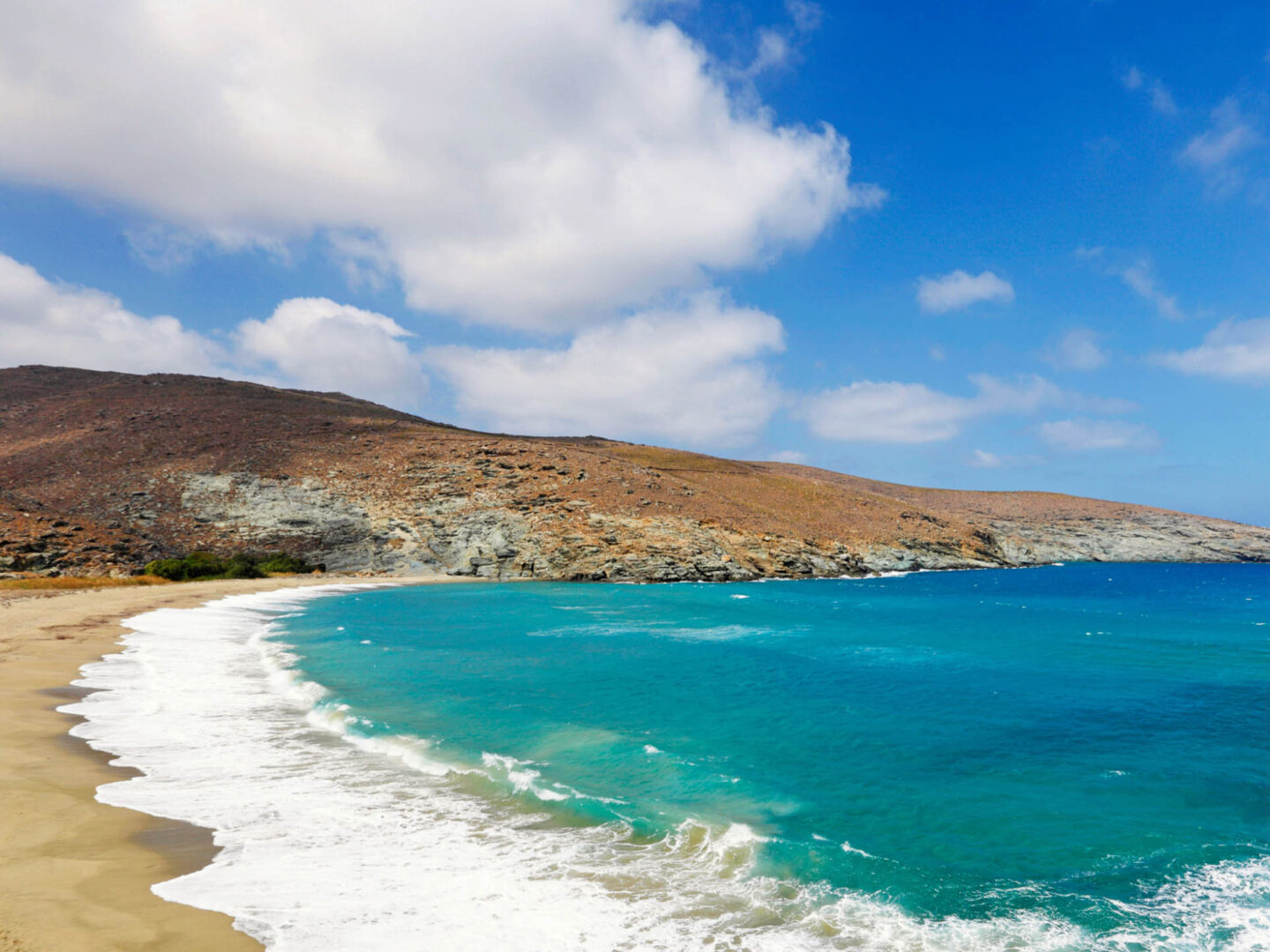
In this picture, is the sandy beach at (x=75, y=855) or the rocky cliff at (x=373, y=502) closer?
the sandy beach at (x=75, y=855)

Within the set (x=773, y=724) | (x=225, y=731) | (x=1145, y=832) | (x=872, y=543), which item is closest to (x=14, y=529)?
(x=225, y=731)

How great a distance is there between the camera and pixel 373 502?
67000mm

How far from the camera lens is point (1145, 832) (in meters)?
9.55

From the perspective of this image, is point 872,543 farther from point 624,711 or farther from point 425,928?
point 425,928

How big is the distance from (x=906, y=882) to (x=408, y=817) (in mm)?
6750

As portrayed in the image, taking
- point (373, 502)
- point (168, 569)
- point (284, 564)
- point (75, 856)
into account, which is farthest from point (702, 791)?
point (373, 502)

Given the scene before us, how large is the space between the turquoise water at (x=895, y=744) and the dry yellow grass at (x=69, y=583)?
17240 mm

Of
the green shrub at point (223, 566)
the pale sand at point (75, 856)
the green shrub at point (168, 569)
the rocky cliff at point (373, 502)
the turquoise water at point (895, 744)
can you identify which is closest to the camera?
the pale sand at point (75, 856)

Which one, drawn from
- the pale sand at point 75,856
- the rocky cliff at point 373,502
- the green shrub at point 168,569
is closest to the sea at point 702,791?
the pale sand at point 75,856

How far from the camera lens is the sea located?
276 inches

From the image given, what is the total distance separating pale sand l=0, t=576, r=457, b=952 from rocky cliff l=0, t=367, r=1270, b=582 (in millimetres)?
41210

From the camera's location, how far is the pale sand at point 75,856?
5828 mm

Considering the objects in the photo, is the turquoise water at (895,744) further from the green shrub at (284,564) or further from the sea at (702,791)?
the green shrub at (284,564)

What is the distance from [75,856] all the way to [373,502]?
63.1 metres
